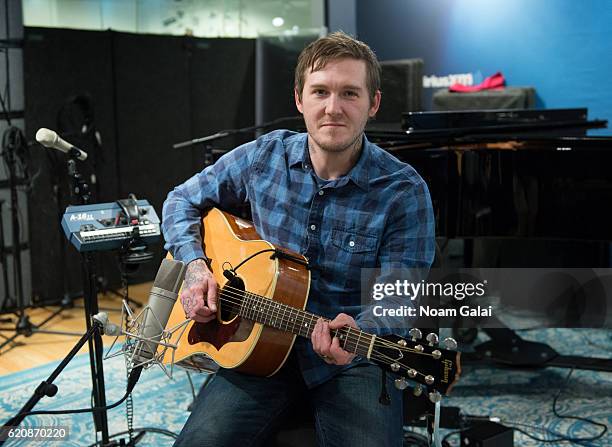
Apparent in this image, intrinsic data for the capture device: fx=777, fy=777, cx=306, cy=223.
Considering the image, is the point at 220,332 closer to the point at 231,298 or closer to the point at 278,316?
the point at 231,298

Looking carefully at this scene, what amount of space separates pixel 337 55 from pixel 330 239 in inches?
22.8

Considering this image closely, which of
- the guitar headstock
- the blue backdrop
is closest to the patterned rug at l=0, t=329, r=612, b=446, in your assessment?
the guitar headstock

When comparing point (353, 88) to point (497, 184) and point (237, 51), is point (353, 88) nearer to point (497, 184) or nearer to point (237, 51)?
point (497, 184)

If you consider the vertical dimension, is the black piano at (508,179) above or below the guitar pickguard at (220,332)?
above

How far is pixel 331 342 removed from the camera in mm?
2109

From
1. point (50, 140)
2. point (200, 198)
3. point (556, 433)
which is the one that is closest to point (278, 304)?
point (200, 198)

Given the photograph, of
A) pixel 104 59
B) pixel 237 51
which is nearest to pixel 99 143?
pixel 104 59

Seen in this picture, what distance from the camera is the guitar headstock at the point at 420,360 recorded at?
205 cm

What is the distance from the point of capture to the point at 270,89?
6508 mm

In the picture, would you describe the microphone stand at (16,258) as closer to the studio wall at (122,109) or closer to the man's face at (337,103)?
the studio wall at (122,109)

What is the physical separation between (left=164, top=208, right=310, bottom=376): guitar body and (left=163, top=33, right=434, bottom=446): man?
5 cm

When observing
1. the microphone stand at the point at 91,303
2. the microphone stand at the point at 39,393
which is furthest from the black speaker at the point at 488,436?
the microphone stand at the point at 39,393

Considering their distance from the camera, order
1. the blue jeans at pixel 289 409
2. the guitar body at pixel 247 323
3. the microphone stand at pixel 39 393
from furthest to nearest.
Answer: the guitar body at pixel 247 323 → the blue jeans at pixel 289 409 → the microphone stand at pixel 39 393

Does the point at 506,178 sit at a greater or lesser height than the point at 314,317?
greater
